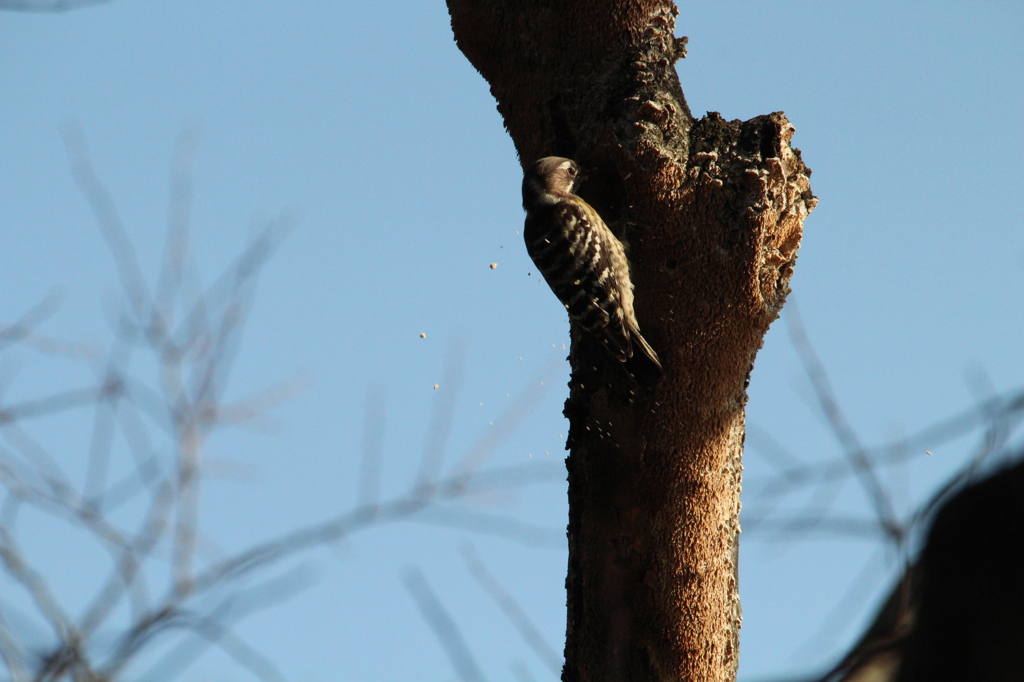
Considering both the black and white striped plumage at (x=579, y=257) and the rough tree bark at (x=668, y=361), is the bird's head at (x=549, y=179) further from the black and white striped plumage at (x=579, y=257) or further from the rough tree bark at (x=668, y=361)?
the rough tree bark at (x=668, y=361)

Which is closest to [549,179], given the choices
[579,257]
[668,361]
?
[579,257]

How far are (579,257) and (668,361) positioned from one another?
1234mm

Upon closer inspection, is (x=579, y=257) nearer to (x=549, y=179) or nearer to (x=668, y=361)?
(x=549, y=179)

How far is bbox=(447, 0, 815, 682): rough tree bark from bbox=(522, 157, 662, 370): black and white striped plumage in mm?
131

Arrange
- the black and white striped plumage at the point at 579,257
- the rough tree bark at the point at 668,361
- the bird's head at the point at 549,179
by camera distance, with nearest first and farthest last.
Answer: the rough tree bark at the point at 668,361, the black and white striped plumage at the point at 579,257, the bird's head at the point at 549,179

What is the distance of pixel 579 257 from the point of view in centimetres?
482

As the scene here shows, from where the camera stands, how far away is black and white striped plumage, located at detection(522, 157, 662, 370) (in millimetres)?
3941

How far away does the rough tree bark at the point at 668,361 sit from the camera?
11.5 ft

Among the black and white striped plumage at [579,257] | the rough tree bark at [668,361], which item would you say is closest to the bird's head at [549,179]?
the black and white striped plumage at [579,257]

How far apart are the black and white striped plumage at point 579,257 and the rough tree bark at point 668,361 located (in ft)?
0.43

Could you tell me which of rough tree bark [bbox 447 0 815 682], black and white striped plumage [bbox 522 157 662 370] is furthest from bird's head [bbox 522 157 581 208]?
rough tree bark [bbox 447 0 815 682]

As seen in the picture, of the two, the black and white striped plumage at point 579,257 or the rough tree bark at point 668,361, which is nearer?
the rough tree bark at point 668,361

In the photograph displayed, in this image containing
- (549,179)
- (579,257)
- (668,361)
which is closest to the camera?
(668,361)

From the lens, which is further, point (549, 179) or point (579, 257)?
point (579, 257)
